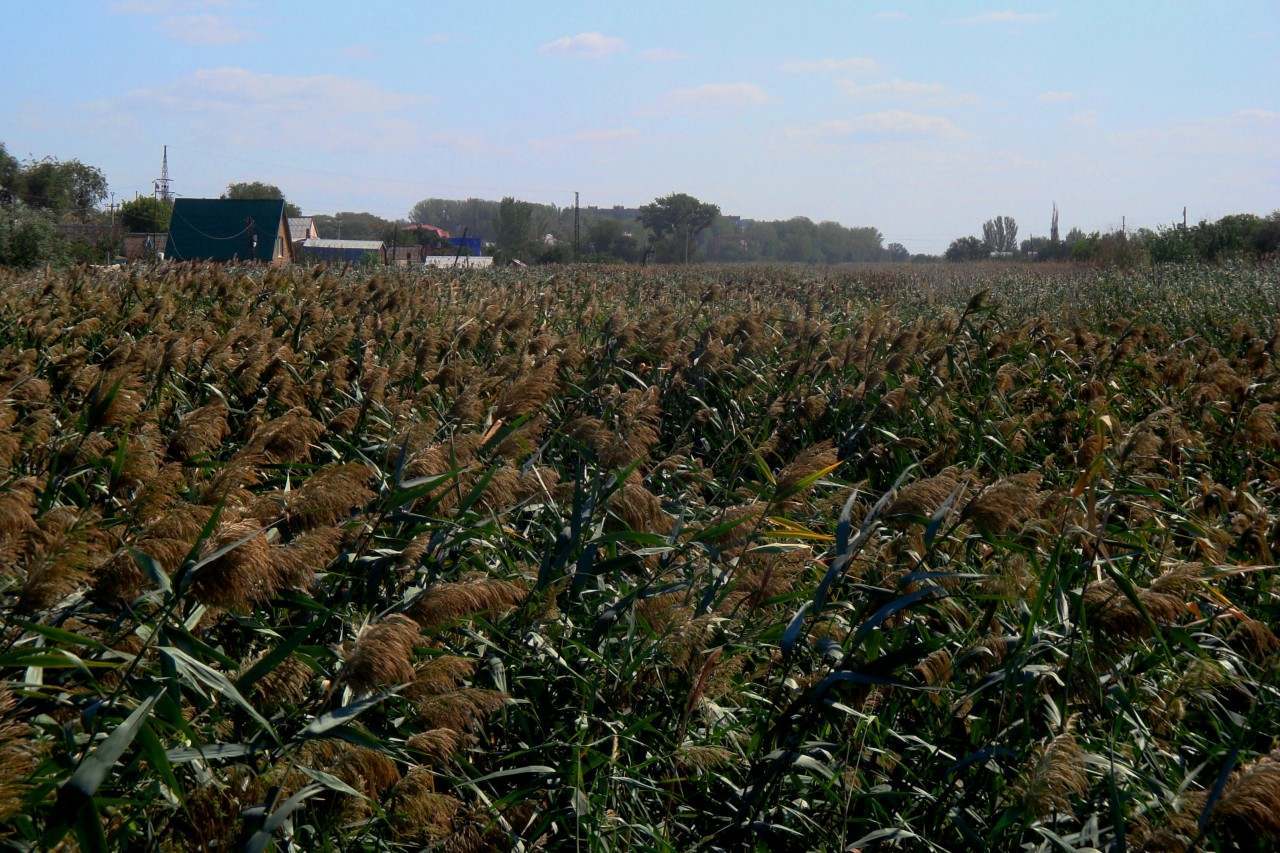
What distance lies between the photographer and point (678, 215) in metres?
101

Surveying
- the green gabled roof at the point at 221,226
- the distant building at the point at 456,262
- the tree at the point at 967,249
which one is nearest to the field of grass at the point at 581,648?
the distant building at the point at 456,262

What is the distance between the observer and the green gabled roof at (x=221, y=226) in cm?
4038

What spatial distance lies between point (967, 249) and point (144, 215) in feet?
176

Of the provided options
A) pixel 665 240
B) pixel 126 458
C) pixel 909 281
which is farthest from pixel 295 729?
pixel 665 240

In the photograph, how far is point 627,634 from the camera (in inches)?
144

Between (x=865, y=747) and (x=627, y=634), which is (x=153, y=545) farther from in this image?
(x=865, y=747)

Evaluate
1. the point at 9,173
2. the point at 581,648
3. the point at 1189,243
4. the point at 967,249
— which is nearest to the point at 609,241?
the point at 967,249

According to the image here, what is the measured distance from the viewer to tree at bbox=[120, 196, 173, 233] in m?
73.8

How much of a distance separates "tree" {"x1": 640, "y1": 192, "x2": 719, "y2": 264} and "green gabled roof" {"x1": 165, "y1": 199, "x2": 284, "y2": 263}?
58.7 m

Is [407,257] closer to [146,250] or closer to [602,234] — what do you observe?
[146,250]

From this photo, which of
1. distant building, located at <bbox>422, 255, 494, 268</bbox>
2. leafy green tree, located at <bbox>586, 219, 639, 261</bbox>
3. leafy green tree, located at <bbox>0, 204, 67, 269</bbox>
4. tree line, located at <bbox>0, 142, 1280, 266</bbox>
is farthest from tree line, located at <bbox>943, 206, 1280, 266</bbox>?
leafy green tree, located at <bbox>586, 219, 639, 261</bbox>

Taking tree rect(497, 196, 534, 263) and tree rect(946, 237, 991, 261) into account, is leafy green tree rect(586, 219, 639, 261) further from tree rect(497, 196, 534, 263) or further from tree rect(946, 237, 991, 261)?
tree rect(946, 237, 991, 261)

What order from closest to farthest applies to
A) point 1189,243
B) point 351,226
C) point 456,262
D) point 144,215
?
point 456,262 → point 1189,243 → point 144,215 → point 351,226

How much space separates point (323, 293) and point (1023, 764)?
30.3 feet
